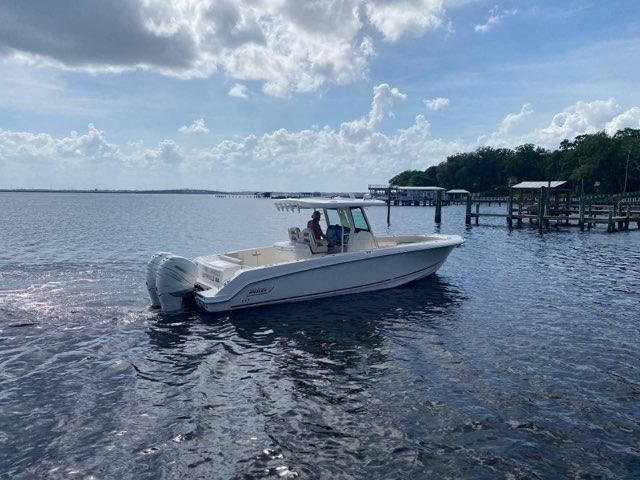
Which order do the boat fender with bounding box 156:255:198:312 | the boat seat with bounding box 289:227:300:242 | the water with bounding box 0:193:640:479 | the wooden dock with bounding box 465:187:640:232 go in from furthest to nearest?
the wooden dock with bounding box 465:187:640:232
the boat seat with bounding box 289:227:300:242
the boat fender with bounding box 156:255:198:312
the water with bounding box 0:193:640:479

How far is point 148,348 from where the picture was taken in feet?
33.0

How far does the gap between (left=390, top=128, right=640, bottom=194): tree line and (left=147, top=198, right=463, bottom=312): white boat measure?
56.6 meters

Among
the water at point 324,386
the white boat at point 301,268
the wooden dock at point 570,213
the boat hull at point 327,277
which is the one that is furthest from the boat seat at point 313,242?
the wooden dock at point 570,213

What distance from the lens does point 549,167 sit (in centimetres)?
11662

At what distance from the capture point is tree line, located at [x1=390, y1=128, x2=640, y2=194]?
86375mm

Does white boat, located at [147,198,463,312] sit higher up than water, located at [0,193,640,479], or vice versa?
white boat, located at [147,198,463,312]

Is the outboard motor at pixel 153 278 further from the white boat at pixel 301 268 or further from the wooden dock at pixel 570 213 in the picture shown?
the wooden dock at pixel 570 213

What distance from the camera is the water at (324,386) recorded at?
609 cm

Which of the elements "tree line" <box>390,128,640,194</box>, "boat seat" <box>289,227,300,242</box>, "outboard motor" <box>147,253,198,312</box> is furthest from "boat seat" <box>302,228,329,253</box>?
"tree line" <box>390,128,640,194</box>

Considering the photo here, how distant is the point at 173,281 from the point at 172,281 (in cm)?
2

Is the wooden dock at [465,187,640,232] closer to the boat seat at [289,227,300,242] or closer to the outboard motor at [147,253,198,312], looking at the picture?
the boat seat at [289,227,300,242]

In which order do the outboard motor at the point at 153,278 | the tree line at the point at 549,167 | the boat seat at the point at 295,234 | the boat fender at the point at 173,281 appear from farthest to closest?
1. the tree line at the point at 549,167
2. the boat seat at the point at 295,234
3. the outboard motor at the point at 153,278
4. the boat fender at the point at 173,281

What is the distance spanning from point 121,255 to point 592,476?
903 inches

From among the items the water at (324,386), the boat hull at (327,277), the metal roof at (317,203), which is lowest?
the water at (324,386)
